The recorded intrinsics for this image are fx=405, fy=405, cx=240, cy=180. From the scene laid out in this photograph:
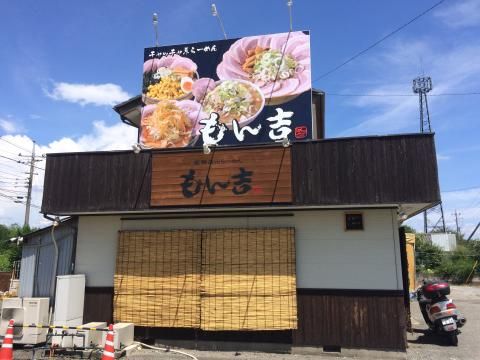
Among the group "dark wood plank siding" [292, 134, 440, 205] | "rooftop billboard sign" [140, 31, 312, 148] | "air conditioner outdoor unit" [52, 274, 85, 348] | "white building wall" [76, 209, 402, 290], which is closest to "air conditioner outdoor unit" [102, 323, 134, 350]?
"air conditioner outdoor unit" [52, 274, 85, 348]

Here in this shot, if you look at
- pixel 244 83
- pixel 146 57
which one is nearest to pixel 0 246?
pixel 146 57

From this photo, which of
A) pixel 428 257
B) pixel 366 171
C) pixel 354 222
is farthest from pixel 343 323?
pixel 428 257

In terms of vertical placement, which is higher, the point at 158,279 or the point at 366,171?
the point at 366,171

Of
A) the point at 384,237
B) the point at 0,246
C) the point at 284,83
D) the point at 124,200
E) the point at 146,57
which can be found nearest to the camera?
the point at 384,237

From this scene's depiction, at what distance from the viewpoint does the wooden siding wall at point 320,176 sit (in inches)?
344

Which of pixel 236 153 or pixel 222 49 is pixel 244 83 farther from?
pixel 236 153

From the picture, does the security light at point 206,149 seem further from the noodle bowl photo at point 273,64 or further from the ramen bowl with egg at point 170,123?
the noodle bowl photo at point 273,64

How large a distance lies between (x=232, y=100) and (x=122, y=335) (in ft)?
23.7

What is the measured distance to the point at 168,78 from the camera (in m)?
13.2

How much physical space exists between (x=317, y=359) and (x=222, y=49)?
30.7 ft

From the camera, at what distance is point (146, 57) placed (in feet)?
44.9

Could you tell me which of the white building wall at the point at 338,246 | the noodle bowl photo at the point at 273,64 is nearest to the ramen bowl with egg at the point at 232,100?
the noodle bowl photo at the point at 273,64

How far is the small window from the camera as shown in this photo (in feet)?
31.2

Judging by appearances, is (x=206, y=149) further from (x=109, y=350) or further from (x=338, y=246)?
(x=109, y=350)
